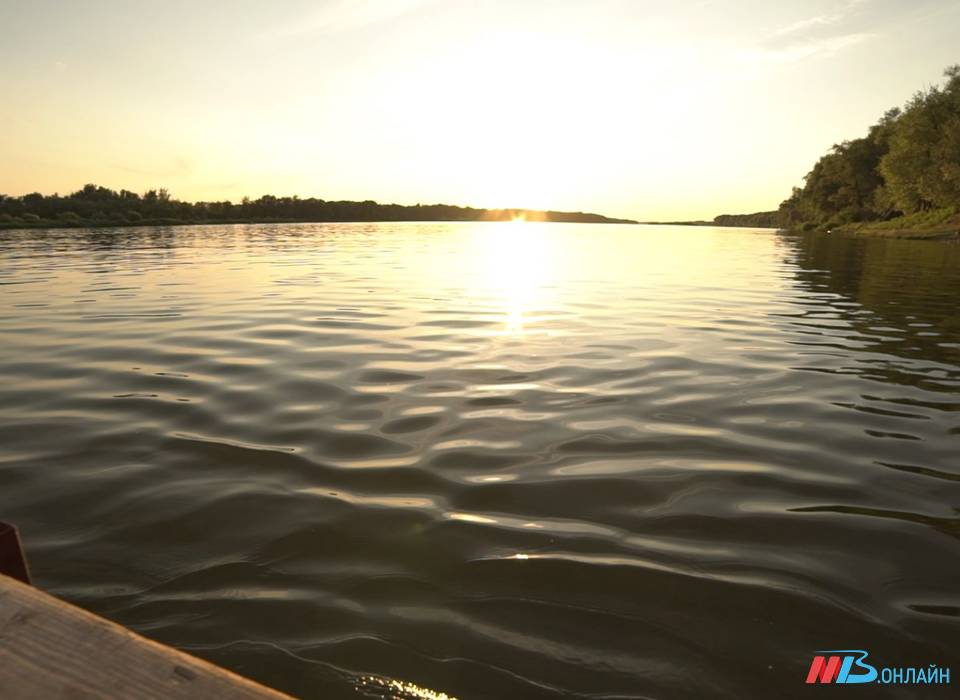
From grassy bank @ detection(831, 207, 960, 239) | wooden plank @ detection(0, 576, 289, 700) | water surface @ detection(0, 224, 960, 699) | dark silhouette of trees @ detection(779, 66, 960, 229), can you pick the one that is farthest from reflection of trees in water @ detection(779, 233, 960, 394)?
dark silhouette of trees @ detection(779, 66, 960, 229)

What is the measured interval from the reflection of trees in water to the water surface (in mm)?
120

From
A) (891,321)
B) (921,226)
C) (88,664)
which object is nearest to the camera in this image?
(88,664)

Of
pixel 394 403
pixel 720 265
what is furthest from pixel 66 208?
pixel 394 403

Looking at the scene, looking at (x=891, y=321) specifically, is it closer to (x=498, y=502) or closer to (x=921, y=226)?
(x=498, y=502)

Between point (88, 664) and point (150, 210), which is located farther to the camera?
point (150, 210)

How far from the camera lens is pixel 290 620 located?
282 centimetres

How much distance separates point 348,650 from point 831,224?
337ft

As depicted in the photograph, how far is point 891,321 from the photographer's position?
11.9m

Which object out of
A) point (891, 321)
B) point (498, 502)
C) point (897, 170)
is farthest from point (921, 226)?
point (498, 502)

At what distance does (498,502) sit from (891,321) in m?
11.6

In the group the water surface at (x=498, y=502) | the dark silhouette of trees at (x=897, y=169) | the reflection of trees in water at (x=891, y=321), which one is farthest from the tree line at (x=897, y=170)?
the water surface at (x=498, y=502)

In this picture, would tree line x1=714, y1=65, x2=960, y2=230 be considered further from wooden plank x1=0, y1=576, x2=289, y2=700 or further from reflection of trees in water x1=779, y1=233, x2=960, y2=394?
wooden plank x1=0, y1=576, x2=289, y2=700

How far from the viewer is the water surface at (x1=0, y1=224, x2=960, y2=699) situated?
8.80 feet

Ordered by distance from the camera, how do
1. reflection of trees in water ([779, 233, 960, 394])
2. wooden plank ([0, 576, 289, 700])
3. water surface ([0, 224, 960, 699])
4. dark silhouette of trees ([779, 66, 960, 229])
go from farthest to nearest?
dark silhouette of trees ([779, 66, 960, 229]), reflection of trees in water ([779, 233, 960, 394]), water surface ([0, 224, 960, 699]), wooden plank ([0, 576, 289, 700])
